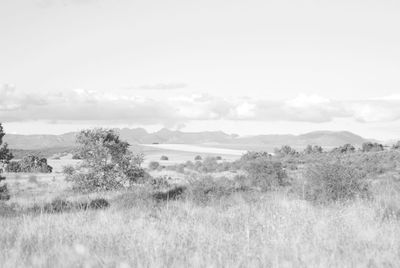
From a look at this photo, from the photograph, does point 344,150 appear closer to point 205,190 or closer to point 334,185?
point 205,190

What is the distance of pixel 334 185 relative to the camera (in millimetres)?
15938

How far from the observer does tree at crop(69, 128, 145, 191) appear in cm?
2817

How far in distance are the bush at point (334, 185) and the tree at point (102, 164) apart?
14022 millimetres

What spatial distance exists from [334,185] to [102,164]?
53.2 feet

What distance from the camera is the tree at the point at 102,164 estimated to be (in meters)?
28.2

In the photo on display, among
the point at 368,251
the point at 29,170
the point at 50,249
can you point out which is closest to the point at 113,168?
the point at 50,249

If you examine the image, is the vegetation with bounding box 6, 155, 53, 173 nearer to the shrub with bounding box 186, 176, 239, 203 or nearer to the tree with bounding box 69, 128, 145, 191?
the tree with bounding box 69, 128, 145, 191

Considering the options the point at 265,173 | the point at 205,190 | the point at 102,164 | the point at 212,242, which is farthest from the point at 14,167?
the point at 212,242

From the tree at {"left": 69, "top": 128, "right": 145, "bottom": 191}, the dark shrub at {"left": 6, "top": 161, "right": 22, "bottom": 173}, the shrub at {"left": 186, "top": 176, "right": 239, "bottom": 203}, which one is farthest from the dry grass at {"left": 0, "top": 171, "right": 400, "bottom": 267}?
the dark shrub at {"left": 6, "top": 161, "right": 22, "bottom": 173}

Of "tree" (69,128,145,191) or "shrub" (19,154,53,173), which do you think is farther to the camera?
"shrub" (19,154,53,173)

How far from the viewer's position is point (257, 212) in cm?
1111

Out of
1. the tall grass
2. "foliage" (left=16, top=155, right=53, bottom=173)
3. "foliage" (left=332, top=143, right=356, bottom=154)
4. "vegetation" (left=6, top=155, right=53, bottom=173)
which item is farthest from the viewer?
"foliage" (left=332, top=143, right=356, bottom=154)

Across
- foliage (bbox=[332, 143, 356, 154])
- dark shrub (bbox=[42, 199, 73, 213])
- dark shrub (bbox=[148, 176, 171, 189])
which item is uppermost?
foliage (bbox=[332, 143, 356, 154])

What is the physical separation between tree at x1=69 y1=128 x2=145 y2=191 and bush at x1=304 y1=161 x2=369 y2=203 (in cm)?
1402
